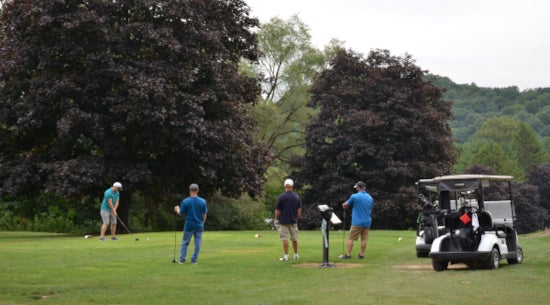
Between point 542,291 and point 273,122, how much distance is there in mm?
48718

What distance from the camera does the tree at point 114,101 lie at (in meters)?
33.0

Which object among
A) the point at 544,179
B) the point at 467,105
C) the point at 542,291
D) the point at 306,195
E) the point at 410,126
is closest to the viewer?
the point at 542,291

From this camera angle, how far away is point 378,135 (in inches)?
2218

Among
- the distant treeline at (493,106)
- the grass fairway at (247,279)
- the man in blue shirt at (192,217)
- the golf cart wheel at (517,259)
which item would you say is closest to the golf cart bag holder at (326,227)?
the grass fairway at (247,279)

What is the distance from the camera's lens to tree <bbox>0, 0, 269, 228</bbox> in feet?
108

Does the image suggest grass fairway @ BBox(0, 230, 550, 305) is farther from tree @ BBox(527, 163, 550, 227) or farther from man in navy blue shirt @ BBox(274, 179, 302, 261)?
tree @ BBox(527, 163, 550, 227)

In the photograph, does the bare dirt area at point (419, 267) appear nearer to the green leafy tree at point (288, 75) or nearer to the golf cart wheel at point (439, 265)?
the golf cart wheel at point (439, 265)

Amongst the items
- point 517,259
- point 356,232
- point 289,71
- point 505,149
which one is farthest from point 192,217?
point 505,149

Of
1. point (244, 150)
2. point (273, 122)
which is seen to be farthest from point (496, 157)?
point (244, 150)

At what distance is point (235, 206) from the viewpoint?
51.3 meters

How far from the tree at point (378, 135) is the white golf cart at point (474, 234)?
33980 mm

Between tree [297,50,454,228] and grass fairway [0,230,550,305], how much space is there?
31.9 m

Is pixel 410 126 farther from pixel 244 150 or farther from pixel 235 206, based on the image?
pixel 244 150

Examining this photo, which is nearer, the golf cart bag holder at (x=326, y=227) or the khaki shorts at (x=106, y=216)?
the golf cart bag holder at (x=326, y=227)
